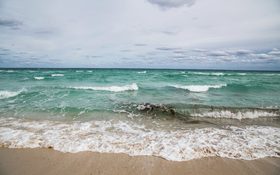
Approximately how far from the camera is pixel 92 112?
8656 mm

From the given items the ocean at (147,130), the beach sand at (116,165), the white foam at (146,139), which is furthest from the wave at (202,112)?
the beach sand at (116,165)

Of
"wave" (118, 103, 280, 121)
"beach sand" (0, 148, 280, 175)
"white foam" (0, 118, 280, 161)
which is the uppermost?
"wave" (118, 103, 280, 121)

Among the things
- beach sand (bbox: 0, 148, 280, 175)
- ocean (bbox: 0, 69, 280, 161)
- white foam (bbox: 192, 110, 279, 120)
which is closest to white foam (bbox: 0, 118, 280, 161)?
ocean (bbox: 0, 69, 280, 161)

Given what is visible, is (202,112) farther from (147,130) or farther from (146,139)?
(146,139)

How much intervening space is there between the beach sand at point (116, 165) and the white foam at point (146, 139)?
9.3 inches

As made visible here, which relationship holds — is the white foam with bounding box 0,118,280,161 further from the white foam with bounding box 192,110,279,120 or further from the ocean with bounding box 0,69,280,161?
the white foam with bounding box 192,110,279,120

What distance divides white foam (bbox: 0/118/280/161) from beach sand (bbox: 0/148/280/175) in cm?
24

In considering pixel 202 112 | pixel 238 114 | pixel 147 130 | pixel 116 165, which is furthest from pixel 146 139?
pixel 238 114

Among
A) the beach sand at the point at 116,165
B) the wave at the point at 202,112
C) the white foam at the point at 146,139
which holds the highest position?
the wave at the point at 202,112

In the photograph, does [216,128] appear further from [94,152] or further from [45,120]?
[45,120]

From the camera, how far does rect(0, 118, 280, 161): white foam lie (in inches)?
178

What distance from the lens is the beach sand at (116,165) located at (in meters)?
3.72

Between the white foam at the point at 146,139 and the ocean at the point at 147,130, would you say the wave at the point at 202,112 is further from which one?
the white foam at the point at 146,139

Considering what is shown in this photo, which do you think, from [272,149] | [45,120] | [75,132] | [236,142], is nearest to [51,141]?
[75,132]
